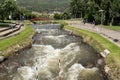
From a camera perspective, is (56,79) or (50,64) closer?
(56,79)

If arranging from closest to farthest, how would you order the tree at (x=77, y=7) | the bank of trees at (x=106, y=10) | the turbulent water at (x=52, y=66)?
the turbulent water at (x=52, y=66) < the bank of trees at (x=106, y=10) < the tree at (x=77, y=7)

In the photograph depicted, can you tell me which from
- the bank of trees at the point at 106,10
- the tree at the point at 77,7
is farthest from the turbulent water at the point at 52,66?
the tree at the point at 77,7

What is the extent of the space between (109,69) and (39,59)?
11817 mm

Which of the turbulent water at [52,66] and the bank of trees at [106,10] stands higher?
the bank of trees at [106,10]

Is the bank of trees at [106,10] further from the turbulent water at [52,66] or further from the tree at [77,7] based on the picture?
the tree at [77,7]

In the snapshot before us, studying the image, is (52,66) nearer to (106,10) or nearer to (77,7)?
(106,10)

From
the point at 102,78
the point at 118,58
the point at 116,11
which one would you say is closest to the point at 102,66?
the point at 118,58

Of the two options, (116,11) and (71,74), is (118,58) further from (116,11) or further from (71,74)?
(116,11)

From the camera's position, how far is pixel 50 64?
115 feet

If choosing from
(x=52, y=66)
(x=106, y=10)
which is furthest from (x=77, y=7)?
(x=52, y=66)

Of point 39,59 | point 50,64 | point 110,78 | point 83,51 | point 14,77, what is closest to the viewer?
point 110,78

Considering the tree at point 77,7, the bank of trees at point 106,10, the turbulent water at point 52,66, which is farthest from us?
the tree at point 77,7

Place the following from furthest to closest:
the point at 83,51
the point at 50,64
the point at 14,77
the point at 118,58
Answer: the point at 83,51 < the point at 50,64 < the point at 118,58 < the point at 14,77

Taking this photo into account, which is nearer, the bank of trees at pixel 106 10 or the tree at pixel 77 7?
the bank of trees at pixel 106 10
